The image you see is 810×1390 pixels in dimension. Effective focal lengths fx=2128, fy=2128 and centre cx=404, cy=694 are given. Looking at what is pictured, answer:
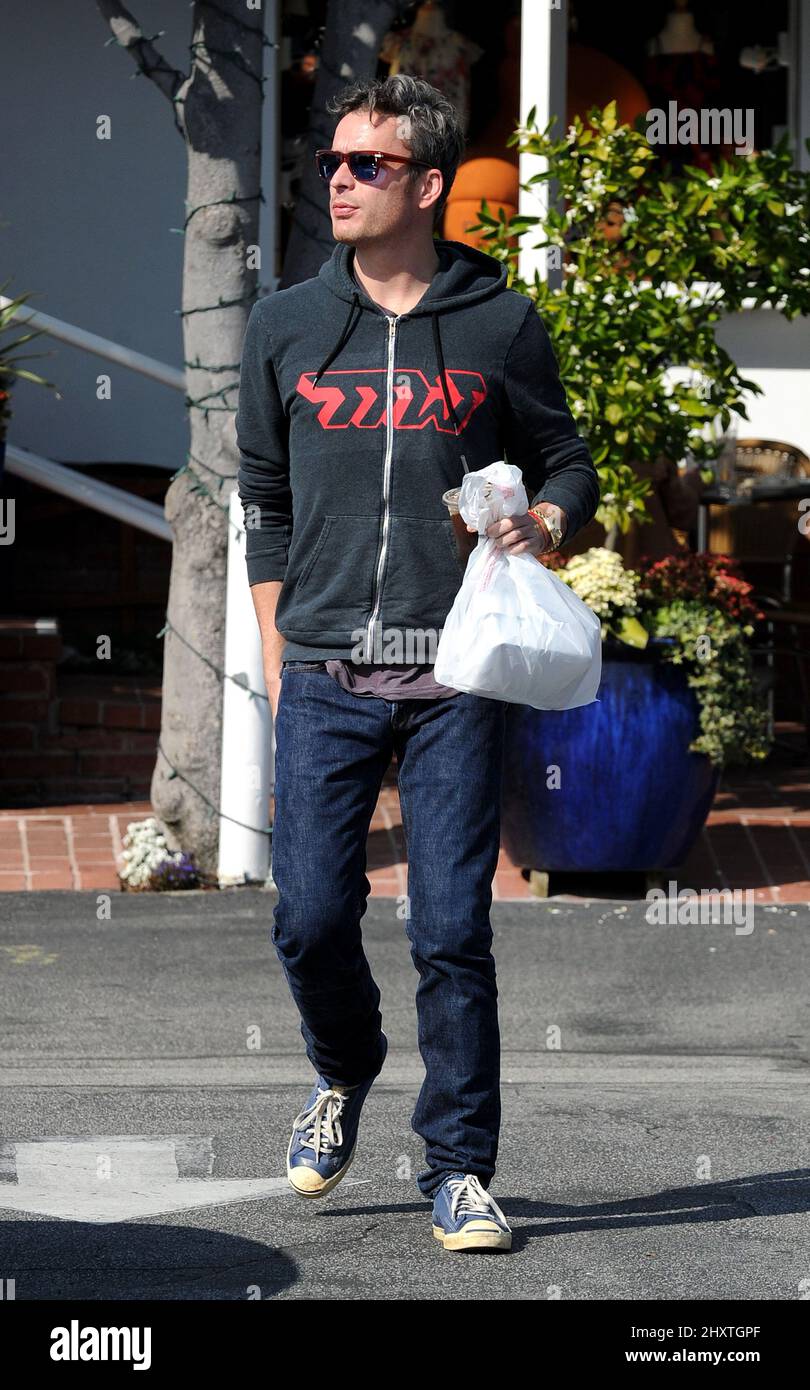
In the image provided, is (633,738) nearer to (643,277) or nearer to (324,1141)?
(643,277)

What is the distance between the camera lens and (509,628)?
355cm

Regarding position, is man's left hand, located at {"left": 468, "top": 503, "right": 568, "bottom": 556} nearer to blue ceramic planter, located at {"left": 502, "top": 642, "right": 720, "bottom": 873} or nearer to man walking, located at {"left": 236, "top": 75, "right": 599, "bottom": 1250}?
man walking, located at {"left": 236, "top": 75, "right": 599, "bottom": 1250}

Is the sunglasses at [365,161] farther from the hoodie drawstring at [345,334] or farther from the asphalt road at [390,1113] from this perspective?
the asphalt road at [390,1113]

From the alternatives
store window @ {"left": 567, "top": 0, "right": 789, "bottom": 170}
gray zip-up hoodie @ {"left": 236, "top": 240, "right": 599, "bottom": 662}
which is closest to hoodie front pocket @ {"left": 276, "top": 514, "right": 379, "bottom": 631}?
gray zip-up hoodie @ {"left": 236, "top": 240, "right": 599, "bottom": 662}

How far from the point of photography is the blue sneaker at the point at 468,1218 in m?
3.70

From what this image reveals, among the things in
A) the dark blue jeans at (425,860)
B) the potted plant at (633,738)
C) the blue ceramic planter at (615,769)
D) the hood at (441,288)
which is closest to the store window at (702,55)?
the potted plant at (633,738)

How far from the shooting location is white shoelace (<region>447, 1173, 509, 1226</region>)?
3.72 metres

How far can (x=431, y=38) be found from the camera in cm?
1125

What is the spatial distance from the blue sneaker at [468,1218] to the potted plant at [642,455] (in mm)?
3286

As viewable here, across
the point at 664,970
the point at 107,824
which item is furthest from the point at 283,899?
the point at 107,824

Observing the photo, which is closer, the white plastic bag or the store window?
the white plastic bag

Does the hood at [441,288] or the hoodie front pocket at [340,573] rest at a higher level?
the hood at [441,288]
